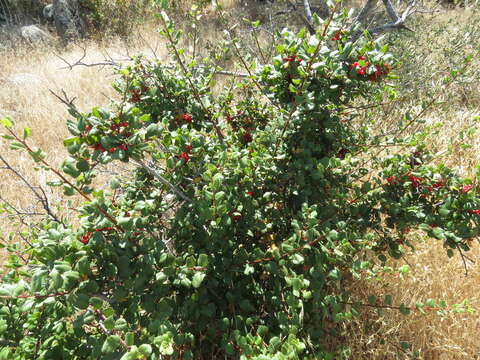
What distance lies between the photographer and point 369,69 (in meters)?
1.34

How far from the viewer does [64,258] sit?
1.07m

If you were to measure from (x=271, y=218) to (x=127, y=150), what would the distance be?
0.83m

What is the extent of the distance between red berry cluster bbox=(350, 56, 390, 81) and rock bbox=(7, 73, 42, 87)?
6234mm

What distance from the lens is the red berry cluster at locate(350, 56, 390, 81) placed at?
1348 mm

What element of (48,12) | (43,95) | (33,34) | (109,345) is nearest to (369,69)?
(109,345)

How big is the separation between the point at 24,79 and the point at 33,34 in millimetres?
3801

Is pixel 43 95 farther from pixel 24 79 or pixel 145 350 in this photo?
pixel 145 350

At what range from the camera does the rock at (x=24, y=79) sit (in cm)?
586

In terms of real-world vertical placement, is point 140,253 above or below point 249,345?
above

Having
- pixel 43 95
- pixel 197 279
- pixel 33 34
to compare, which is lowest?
pixel 197 279

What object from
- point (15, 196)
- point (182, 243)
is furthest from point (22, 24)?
point (182, 243)

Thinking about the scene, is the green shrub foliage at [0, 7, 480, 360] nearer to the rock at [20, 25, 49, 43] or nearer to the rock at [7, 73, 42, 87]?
the rock at [7, 73, 42, 87]

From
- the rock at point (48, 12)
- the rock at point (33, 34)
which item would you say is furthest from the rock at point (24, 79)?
the rock at point (48, 12)

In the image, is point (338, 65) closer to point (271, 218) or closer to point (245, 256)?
point (271, 218)
